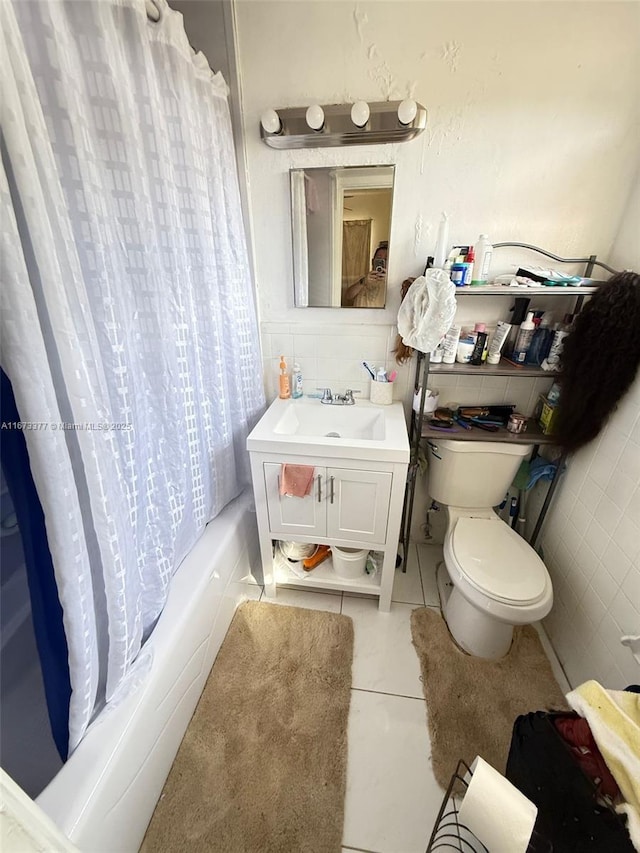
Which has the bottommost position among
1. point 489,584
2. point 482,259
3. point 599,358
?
point 489,584

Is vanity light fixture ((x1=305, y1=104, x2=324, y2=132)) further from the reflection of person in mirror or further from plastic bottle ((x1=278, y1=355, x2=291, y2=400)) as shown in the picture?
plastic bottle ((x1=278, y1=355, x2=291, y2=400))

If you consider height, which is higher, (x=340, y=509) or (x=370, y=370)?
(x=370, y=370)

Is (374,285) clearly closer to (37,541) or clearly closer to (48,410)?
(48,410)

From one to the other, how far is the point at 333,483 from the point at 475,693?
0.94m

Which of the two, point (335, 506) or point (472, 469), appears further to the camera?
point (472, 469)

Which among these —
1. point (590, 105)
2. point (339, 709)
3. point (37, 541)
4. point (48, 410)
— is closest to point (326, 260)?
point (590, 105)

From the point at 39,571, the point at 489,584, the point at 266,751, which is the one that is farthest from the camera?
the point at 489,584

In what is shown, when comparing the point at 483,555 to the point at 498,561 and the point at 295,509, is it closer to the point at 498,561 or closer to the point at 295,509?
the point at 498,561

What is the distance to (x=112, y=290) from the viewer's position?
31.3 inches

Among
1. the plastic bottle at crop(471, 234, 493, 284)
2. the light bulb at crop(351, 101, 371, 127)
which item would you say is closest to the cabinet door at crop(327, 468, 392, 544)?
the plastic bottle at crop(471, 234, 493, 284)

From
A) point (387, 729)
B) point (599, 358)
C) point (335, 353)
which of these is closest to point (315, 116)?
point (335, 353)

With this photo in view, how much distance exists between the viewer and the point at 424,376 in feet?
4.37

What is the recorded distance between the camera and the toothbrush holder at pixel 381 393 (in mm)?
→ 1559

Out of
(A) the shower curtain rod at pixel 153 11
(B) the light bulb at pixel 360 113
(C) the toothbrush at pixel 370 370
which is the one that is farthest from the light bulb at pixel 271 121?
(C) the toothbrush at pixel 370 370
